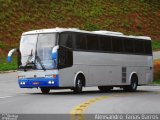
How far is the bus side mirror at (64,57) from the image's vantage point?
2878cm

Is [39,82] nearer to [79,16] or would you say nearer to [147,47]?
[147,47]

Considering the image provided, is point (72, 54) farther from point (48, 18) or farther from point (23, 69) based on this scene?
point (48, 18)

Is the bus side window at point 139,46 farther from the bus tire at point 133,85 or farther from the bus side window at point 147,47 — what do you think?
the bus tire at point 133,85

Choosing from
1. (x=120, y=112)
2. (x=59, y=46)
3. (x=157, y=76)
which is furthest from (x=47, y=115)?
(x=157, y=76)

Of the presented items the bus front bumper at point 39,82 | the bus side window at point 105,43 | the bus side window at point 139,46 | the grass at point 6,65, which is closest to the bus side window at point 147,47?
the bus side window at point 139,46

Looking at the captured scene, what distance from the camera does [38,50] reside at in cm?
2916

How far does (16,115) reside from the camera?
55.0ft

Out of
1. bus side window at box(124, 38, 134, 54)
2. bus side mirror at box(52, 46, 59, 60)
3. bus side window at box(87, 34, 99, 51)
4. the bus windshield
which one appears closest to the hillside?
bus side window at box(124, 38, 134, 54)

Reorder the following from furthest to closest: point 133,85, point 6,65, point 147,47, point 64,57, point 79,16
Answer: point 79,16 → point 6,65 → point 147,47 → point 133,85 → point 64,57

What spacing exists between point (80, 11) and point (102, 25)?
3.62 metres

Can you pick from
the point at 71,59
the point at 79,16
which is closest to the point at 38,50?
the point at 71,59

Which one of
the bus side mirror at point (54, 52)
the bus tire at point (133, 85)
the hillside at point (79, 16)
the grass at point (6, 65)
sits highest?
the hillside at point (79, 16)

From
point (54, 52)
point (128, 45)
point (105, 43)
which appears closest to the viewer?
point (54, 52)

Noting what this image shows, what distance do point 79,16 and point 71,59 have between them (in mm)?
45979
